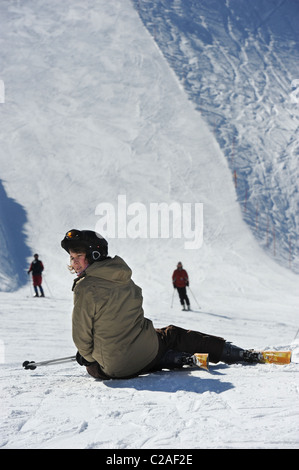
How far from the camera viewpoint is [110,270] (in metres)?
3.81

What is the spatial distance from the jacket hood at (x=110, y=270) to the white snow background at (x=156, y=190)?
33.9 inches

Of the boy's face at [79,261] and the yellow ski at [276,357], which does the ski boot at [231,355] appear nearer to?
the yellow ski at [276,357]

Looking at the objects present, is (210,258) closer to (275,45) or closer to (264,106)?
(264,106)

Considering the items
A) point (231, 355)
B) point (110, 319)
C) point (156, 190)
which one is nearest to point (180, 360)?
point (231, 355)

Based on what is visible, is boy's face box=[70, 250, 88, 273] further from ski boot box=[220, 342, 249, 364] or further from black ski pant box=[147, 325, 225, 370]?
ski boot box=[220, 342, 249, 364]

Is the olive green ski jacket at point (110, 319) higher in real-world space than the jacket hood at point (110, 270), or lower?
lower

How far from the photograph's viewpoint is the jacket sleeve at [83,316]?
379cm

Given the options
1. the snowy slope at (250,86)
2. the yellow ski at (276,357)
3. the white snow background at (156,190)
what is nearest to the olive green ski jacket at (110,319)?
the white snow background at (156,190)

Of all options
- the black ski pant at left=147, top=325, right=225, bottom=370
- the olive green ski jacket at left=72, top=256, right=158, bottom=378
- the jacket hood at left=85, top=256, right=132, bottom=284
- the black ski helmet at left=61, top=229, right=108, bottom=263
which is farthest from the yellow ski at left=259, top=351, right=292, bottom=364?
the black ski helmet at left=61, top=229, right=108, bottom=263

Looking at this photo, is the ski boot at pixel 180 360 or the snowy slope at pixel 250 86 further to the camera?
the snowy slope at pixel 250 86

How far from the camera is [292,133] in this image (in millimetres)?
33219

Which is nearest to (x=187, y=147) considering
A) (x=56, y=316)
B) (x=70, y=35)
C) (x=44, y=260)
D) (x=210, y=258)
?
(x=210, y=258)

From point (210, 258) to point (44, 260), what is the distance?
24.1 feet

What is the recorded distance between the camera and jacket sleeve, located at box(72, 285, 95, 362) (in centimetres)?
379
